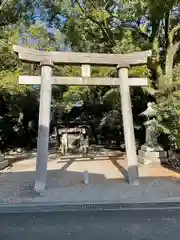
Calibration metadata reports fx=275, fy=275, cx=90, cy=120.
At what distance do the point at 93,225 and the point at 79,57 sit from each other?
184 inches

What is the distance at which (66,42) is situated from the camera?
542 inches

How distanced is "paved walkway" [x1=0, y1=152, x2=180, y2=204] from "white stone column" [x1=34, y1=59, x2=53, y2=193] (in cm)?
33

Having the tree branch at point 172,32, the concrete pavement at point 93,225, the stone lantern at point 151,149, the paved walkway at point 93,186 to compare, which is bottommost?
the concrete pavement at point 93,225

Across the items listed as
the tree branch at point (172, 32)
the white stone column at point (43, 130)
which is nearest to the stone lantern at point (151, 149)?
the tree branch at point (172, 32)

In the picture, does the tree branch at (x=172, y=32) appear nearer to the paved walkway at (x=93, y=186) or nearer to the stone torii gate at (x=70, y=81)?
the stone torii gate at (x=70, y=81)

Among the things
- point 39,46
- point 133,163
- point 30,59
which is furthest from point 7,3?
point 133,163

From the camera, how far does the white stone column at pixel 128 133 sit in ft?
24.0

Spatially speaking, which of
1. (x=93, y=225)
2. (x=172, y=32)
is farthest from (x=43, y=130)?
(x=172, y=32)

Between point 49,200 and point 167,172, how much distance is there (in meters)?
4.69

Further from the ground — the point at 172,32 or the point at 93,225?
the point at 172,32

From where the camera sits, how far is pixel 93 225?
168 inches

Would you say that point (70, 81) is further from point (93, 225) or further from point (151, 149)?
point (151, 149)

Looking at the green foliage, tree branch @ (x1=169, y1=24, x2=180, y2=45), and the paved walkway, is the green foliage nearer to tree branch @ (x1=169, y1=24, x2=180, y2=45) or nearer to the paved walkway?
the paved walkway

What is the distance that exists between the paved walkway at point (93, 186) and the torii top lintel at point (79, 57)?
130 inches
